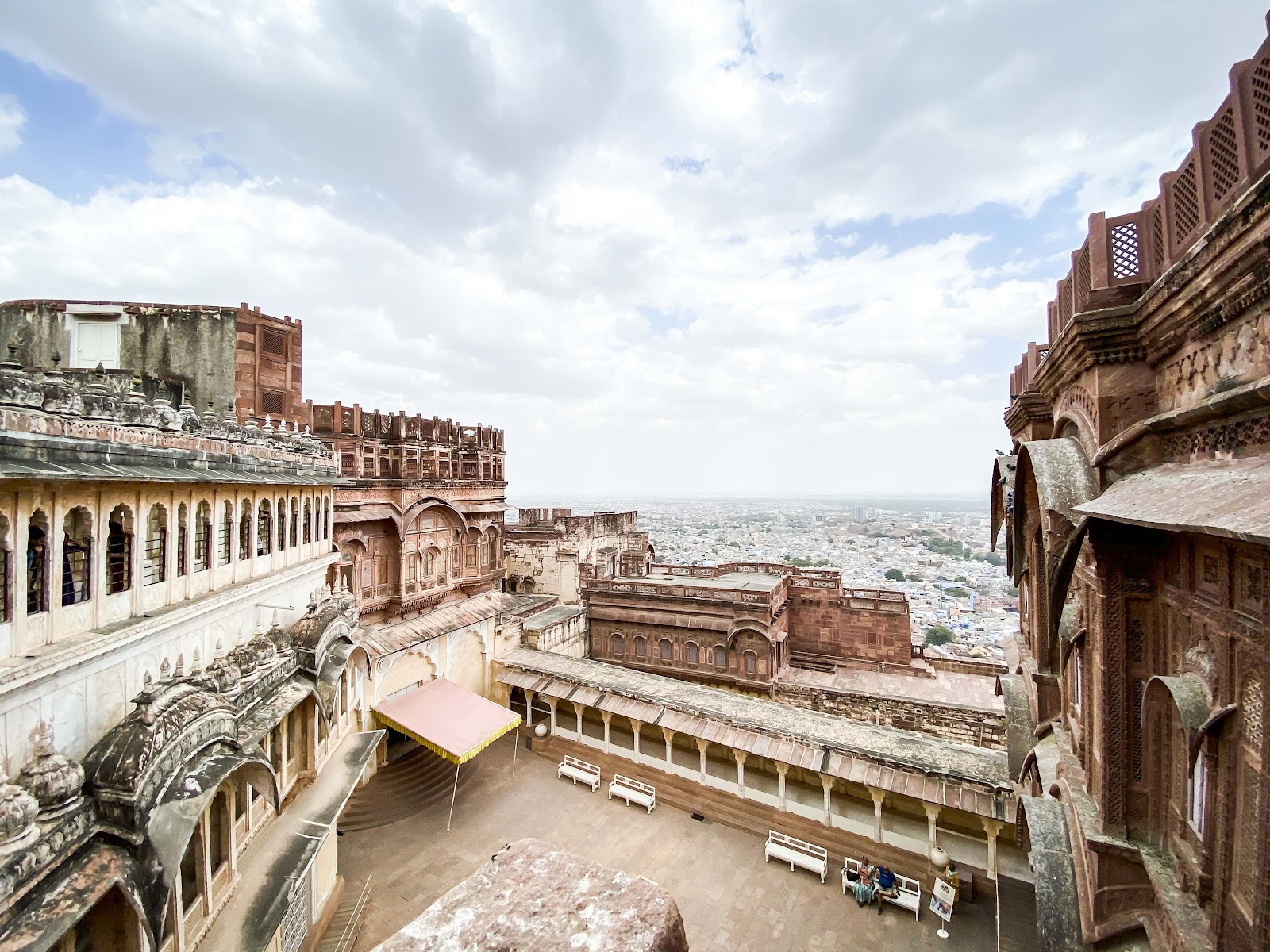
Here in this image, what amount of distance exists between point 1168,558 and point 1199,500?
1.79 m

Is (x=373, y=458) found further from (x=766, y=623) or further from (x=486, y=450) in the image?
(x=766, y=623)

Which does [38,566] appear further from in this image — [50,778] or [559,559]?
[559,559]

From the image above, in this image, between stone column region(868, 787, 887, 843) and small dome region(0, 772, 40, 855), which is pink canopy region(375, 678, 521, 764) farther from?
small dome region(0, 772, 40, 855)

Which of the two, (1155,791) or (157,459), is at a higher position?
(157,459)

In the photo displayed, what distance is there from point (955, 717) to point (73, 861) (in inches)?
831

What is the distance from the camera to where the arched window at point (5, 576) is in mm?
4805

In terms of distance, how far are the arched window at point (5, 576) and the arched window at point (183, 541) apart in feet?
8.42

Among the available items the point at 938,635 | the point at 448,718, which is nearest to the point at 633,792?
the point at 448,718

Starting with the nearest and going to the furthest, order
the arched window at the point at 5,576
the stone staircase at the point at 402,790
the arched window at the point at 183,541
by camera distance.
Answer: the arched window at the point at 5,576
the arched window at the point at 183,541
the stone staircase at the point at 402,790

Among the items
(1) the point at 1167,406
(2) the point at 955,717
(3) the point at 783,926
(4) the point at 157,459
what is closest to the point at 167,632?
(4) the point at 157,459

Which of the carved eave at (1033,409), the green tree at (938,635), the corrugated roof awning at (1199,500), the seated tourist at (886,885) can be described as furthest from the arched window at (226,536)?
the green tree at (938,635)

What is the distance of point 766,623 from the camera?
877 inches

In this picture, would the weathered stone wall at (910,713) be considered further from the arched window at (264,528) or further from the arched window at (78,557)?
the arched window at (78,557)

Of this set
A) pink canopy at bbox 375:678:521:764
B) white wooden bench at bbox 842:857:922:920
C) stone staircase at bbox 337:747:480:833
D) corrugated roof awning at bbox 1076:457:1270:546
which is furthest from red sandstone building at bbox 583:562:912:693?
corrugated roof awning at bbox 1076:457:1270:546
